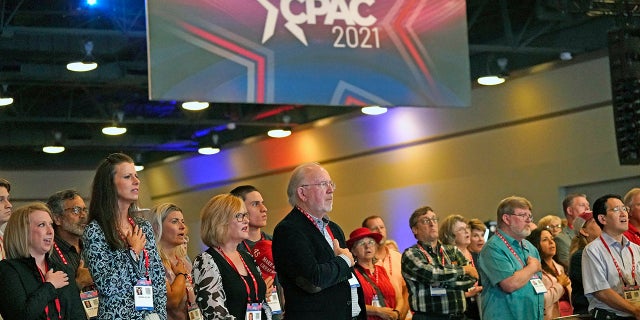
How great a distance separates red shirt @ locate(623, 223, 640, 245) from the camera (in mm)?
7320

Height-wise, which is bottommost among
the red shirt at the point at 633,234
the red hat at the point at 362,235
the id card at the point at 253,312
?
the id card at the point at 253,312

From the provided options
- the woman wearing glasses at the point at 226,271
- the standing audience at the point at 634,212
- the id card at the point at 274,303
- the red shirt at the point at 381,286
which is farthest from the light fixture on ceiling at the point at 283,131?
the woman wearing glasses at the point at 226,271

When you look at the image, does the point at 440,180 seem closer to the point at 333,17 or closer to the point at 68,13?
the point at 68,13

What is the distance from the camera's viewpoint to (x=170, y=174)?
72.5 ft

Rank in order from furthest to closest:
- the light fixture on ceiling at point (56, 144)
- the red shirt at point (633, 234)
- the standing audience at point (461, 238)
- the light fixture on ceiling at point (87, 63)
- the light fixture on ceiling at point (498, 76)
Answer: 1. the light fixture on ceiling at point (56, 144)
2. the light fixture on ceiling at point (498, 76)
3. the light fixture on ceiling at point (87, 63)
4. the standing audience at point (461, 238)
5. the red shirt at point (633, 234)

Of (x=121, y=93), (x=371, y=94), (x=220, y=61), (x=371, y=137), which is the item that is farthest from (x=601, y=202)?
(x=121, y=93)

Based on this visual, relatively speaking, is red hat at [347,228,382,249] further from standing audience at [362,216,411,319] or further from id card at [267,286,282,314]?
id card at [267,286,282,314]

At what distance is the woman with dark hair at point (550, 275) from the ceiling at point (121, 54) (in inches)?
136

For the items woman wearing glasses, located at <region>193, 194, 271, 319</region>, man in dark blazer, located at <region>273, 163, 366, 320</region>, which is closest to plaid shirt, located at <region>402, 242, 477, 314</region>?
man in dark blazer, located at <region>273, 163, 366, 320</region>

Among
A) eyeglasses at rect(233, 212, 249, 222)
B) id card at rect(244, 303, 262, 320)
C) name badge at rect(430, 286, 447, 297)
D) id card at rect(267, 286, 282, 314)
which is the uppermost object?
eyeglasses at rect(233, 212, 249, 222)

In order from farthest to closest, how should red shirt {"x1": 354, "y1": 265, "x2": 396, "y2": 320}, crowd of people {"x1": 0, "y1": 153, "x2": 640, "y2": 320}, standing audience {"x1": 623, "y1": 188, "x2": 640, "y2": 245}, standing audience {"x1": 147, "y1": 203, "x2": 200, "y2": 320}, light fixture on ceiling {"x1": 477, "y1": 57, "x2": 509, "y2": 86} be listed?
light fixture on ceiling {"x1": 477, "y1": 57, "x2": 509, "y2": 86}, red shirt {"x1": 354, "y1": 265, "x2": 396, "y2": 320}, standing audience {"x1": 623, "y1": 188, "x2": 640, "y2": 245}, standing audience {"x1": 147, "y1": 203, "x2": 200, "y2": 320}, crowd of people {"x1": 0, "y1": 153, "x2": 640, "y2": 320}

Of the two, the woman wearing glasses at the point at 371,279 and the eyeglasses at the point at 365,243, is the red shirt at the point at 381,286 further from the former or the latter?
the eyeglasses at the point at 365,243

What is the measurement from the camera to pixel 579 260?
748 cm

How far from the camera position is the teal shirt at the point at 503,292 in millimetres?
6894
